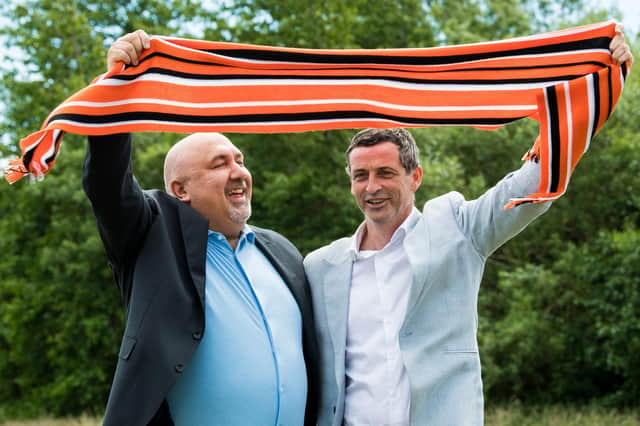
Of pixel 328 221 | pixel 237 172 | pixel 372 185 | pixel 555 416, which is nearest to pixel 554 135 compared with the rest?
pixel 372 185

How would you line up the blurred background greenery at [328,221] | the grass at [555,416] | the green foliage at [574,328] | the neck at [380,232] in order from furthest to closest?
1. the blurred background greenery at [328,221]
2. the green foliage at [574,328]
3. the grass at [555,416]
4. the neck at [380,232]

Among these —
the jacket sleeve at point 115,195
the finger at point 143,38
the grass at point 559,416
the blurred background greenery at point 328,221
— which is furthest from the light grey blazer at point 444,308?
the blurred background greenery at point 328,221

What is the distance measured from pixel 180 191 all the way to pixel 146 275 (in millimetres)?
676

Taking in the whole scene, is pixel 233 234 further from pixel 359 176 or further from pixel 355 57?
pixel 355 57

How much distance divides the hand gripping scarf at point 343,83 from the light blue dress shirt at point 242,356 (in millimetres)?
745

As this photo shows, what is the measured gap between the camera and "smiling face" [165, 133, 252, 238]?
4031mm

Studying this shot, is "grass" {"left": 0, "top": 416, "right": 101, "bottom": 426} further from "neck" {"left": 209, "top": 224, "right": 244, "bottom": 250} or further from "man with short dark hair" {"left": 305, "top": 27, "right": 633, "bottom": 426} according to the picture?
"man with short dark hair" {"left": 305, "top": 27, "right": 633, "bottom": 426}

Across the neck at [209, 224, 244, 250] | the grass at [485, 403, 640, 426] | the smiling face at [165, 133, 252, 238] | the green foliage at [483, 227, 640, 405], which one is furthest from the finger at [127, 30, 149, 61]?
the green foliage at [483, 227, 640, 405]

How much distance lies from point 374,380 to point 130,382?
1174 mm

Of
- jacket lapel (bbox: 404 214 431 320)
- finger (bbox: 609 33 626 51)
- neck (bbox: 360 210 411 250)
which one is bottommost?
jacket lapel (bbox: 404 214 431 320)

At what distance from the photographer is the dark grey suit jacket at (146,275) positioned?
11.0ft

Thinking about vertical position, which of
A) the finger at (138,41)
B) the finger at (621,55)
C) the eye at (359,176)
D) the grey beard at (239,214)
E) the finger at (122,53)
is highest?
the finger at (138,41)

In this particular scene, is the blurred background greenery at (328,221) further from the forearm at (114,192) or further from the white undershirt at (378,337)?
the forearm at (114,192)

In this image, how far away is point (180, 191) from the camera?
4.12 meters
